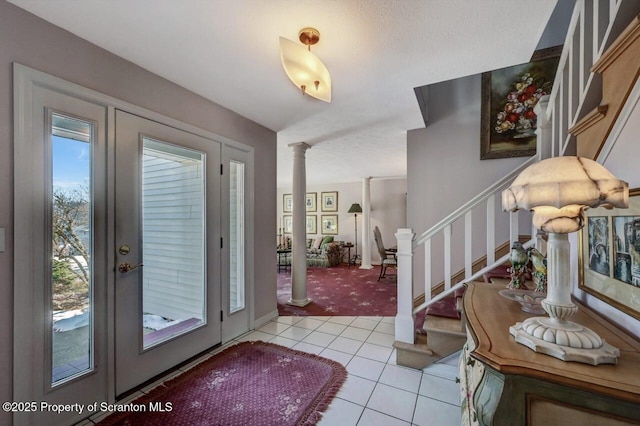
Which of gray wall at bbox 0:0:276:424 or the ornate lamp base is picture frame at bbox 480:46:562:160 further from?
gray wall at bbox 0:0:276:424

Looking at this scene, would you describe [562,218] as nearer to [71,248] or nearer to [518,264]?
[518,264]

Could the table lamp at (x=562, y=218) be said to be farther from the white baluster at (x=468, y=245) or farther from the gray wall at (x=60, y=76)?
the gray wall at (x=60, y=76)

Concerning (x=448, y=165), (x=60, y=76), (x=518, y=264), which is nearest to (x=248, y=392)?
(x=518, y=264)

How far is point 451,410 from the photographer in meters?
1.69

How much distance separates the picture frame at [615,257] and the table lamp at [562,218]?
0.73 ft

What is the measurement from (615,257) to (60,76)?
2853 millimetres

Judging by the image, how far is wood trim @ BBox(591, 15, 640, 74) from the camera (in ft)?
2.78

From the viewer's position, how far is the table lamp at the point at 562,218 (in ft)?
2.43

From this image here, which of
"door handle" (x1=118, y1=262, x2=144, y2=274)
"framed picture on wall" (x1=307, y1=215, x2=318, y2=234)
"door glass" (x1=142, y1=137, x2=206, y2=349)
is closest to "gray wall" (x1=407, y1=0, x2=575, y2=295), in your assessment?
"door glass" (x1=142, y1=137, x2=206, y2=349)

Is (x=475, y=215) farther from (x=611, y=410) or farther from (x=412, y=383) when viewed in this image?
(x=611, y=410)

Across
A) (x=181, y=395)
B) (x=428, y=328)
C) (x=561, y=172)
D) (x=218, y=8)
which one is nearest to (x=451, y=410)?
(x=428, y=328)

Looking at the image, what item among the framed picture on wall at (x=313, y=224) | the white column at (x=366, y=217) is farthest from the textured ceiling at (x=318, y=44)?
the framed picture on wall at (x=313, y=224)

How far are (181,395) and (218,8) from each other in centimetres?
244

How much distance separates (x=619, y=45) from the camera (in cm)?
92
